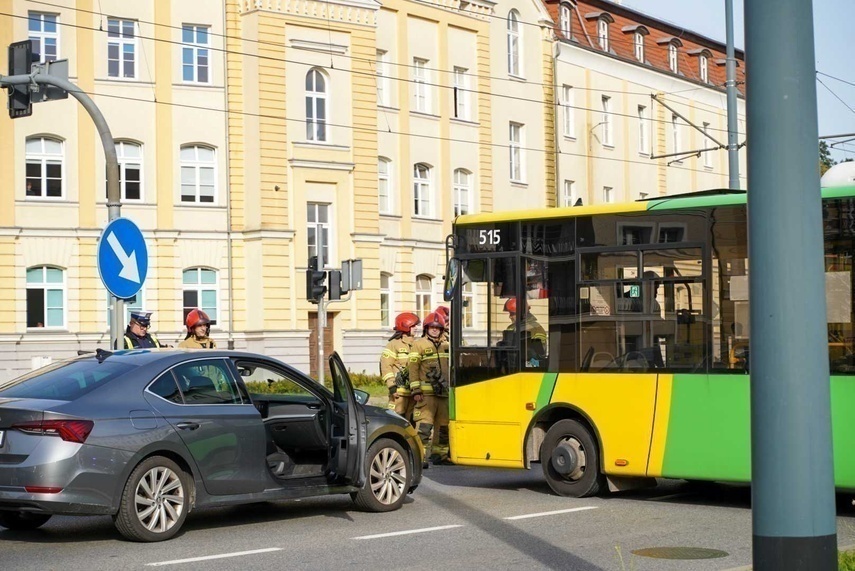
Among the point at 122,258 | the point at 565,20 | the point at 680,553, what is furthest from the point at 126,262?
the point at 565,20

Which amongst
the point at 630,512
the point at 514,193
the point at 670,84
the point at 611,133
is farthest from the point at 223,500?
the point at 670,84

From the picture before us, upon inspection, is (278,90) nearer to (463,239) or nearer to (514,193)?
(514,193)

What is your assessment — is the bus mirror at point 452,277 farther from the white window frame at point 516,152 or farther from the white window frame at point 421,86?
the white window frame at point 516,152

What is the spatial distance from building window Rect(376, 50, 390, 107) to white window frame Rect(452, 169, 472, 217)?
4233 mm

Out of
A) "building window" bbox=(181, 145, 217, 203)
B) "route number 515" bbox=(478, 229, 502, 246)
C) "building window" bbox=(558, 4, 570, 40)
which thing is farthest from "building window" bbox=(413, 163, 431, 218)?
"route number 515" bbox=(478, 229, 502, 246)

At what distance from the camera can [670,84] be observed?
61.8 m

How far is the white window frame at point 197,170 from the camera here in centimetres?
4247

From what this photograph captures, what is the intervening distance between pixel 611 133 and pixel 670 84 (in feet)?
18.7

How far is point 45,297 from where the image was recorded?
40.2 meters

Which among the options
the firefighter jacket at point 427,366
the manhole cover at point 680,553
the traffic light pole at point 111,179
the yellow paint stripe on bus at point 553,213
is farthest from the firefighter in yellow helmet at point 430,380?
the manhole cover at point 680,553

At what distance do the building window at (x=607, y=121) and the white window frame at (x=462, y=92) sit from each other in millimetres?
9030

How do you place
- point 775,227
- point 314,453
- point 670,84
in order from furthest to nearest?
1. point 670,84
2. point 314,453
3. point 775,227

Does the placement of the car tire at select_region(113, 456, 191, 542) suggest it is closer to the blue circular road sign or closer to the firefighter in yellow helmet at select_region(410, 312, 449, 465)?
the blue circular road sign

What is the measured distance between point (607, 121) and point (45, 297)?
85.3 feet
